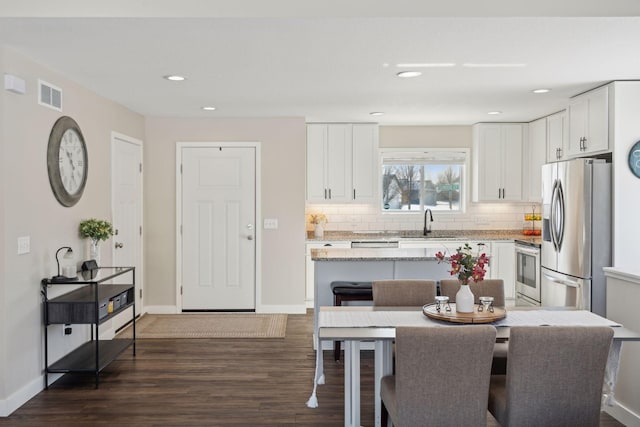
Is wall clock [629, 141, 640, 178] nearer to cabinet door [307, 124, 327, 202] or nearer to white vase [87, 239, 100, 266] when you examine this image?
cabinet door [307, 124, 327, 202]

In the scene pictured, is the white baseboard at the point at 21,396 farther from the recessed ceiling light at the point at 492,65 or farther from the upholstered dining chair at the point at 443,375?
the recessed ceiling light at the point at 492,65

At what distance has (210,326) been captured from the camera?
18.6ft

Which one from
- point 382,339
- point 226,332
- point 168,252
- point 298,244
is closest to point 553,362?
point 382,339

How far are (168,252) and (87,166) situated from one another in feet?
6.41

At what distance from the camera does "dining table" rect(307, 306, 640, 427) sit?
262 centimetres

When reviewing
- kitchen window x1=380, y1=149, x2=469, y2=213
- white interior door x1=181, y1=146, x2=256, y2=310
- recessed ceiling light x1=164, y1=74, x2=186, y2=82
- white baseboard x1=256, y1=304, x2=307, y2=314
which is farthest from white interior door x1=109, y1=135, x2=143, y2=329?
kitchen window x1=380, y1=149, x2=469, y2=213

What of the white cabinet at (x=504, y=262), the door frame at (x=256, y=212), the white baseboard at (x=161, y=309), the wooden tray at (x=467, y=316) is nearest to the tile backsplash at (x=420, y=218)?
the white cabinet at (x=504, y=262)

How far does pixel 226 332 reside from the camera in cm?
542

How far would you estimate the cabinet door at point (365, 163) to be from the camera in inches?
267

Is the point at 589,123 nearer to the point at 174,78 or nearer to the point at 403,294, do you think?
the point at 403,294

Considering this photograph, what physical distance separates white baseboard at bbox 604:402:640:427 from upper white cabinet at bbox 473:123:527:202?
3.80 metres

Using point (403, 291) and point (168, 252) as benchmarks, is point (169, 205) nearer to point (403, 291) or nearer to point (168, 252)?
point (168, 252)

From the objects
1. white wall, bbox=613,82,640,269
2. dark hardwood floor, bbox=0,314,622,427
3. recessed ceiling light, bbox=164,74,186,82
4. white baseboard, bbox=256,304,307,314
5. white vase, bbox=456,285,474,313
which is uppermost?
recessed ceiling light, bbox=164,74,186,82

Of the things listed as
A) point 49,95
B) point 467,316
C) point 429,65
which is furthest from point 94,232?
point 467,316
